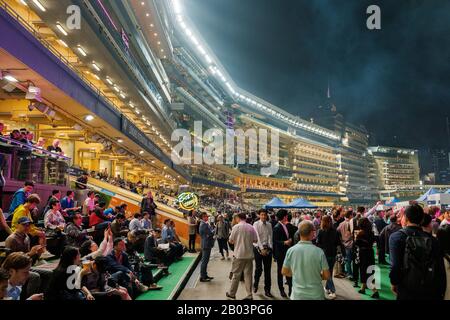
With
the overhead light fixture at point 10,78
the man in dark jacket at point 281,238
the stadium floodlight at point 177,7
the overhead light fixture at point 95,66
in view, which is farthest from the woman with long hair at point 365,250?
the stadium floodlight at point 177,7

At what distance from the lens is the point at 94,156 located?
29.9 m

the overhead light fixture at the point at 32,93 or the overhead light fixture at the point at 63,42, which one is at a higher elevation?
the overhead light fixture at the point at 63,42

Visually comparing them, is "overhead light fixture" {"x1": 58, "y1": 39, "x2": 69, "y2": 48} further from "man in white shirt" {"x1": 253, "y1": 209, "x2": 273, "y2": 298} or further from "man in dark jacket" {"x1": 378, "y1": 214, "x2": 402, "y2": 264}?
"man in dark jacket" {"x1": 378, "y1": 214, "x2": 402, "y2": 264}

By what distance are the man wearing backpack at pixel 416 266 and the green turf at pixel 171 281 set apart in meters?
5.19

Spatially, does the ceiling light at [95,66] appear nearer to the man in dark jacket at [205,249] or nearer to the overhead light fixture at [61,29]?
the overhead light fixture at [61,29]

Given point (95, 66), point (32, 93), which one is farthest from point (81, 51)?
point (32, 93)

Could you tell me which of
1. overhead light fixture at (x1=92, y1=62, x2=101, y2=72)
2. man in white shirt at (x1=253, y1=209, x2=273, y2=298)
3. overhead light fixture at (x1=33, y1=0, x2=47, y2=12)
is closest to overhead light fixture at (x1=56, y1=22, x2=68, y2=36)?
overhead light fixture at (x1=33, y1=0, x2=47, y2=12)

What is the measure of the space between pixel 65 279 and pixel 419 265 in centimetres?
400

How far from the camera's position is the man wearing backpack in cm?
335

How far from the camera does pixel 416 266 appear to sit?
3395 mm

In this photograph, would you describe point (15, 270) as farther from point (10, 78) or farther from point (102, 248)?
point (10, 78)

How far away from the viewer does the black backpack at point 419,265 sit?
335 centimetres

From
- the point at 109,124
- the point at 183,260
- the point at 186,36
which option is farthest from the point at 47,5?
the point at 186,36

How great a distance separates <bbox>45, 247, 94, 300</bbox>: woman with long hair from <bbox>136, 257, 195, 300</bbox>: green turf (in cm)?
309
